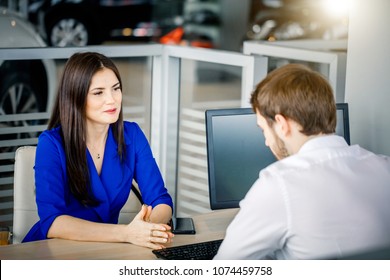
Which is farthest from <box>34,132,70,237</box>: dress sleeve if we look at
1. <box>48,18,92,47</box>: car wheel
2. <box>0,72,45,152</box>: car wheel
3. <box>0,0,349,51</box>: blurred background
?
<box>0,0,349,51</box>: blurred background

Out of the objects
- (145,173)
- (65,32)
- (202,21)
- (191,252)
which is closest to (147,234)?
(191,252)

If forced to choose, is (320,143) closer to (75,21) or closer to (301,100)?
(301,100)

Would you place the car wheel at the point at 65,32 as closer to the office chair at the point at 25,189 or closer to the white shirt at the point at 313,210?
the office chair at the point at 25,189

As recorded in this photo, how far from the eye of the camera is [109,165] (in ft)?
9.24

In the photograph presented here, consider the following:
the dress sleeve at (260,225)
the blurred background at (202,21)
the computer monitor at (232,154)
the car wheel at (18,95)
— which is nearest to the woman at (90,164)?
the computer monitor at (232,154)

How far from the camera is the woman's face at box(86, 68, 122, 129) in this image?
2.75 metres

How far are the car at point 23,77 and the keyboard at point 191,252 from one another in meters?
2.59

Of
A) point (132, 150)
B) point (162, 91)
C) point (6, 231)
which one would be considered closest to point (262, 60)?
point (162, 91)

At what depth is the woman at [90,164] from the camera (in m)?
2.60

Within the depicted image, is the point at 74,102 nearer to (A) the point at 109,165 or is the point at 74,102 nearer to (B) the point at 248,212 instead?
(A) the point at 109,165

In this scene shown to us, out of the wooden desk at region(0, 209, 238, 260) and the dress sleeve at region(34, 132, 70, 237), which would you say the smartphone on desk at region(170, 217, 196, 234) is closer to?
the wooden desk at region(0, 209, 238, 260)

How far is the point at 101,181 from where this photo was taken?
2.80 m

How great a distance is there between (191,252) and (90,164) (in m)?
0.56

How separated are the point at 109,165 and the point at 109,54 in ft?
3.19
